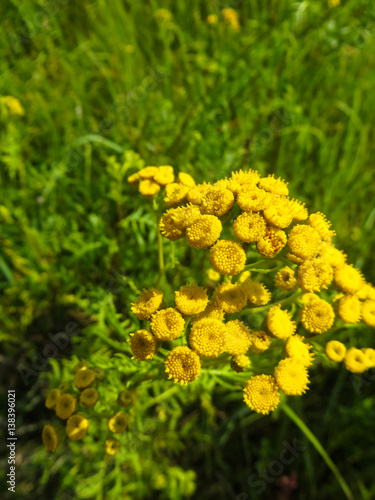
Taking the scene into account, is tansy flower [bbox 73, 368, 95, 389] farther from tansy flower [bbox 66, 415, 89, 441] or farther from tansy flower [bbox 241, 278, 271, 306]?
tansy flower [bbox 241, 278, 271, 306]

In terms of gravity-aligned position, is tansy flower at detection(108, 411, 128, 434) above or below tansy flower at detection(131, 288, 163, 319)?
below

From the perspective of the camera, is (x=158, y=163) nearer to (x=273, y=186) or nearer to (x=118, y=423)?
(x=273, y=186)

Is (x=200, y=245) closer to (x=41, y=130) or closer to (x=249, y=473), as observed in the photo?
(x=249, y=473)

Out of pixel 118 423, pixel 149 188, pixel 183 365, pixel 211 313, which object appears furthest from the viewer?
pixel 149 188

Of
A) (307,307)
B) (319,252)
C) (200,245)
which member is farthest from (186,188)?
(307,307)

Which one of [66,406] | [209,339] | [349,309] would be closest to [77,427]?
[66,406]

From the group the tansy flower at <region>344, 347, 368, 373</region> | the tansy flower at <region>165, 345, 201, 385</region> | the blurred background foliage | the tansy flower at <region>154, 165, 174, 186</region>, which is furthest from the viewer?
the blurred background foliage

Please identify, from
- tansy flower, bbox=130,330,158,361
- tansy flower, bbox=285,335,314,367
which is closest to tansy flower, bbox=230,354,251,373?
tansy flower, bbox=285,335,314,367
